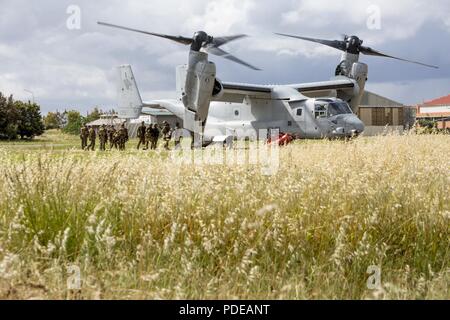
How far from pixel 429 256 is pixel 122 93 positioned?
3527cm

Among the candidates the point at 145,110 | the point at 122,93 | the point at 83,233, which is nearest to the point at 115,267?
the point at 83,233

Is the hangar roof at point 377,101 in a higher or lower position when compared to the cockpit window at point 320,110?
higher

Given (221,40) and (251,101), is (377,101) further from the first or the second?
(221,40)

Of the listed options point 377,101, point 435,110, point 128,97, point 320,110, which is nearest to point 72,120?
point 377,101

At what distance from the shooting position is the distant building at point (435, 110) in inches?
3204

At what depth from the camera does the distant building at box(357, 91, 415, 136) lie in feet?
221

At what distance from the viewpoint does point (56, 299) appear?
4395 millimetres

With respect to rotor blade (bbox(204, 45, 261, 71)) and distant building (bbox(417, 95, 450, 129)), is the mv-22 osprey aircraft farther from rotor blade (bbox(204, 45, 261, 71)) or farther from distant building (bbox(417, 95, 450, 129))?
distant building (bbox(417, 95, 450, 129))

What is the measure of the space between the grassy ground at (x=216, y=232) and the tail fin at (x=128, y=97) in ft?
102

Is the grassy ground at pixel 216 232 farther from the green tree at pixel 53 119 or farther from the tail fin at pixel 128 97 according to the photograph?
the green tree at pixel 53 119

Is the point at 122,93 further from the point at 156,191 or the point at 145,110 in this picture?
the point at 156,191

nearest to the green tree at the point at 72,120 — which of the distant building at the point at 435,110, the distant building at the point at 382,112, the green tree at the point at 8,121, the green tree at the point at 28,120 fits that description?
the green tree at the point at 28,120

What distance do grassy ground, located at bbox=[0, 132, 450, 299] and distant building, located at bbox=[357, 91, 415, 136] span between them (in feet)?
193

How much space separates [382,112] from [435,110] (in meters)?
20.8
